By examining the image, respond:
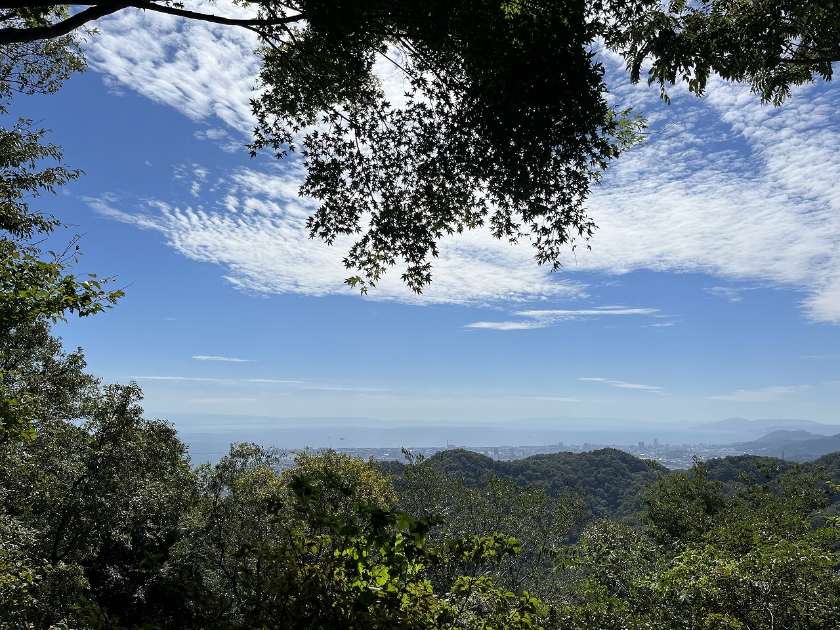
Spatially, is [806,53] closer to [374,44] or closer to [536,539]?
[374,44]

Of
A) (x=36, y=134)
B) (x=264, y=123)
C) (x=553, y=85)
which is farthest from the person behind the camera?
(x=36, y=134)

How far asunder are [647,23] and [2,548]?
15.4 meters

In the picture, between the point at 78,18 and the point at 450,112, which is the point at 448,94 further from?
the point at 78,18

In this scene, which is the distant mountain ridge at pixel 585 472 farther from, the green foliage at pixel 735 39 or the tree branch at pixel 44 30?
the tree branch at pixel 44 30

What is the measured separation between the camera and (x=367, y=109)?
23.5 feet

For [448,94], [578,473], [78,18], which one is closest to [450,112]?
[448,94]

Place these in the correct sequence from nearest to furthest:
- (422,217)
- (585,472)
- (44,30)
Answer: (44,30)
(422,217)
(585,472)

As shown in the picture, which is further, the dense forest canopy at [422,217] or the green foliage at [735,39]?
the green foliage at [735,39]

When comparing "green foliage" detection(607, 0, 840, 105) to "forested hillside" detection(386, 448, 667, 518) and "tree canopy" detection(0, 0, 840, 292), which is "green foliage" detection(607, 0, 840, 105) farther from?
"forested hillside" detection(386, 448, 667, 518)

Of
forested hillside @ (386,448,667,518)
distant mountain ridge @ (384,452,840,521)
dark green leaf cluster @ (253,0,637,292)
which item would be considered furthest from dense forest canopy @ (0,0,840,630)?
forested hillside @ (386,448,667,518)

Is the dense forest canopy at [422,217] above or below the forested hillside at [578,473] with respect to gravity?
above

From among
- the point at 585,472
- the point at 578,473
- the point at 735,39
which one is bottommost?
the point at 585,472

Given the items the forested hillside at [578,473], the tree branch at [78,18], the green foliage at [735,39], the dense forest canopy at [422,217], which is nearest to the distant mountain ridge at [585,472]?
the forested hillside at [578,473]

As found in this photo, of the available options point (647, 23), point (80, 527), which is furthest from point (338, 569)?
point (80, 527)
